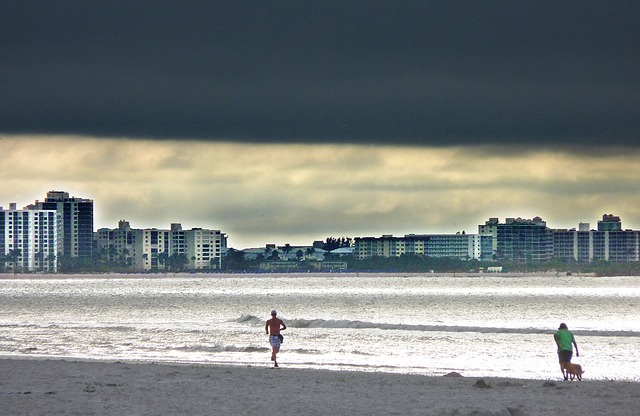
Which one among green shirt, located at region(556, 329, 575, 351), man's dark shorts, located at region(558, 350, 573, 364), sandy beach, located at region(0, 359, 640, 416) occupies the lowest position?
sandy beach, located at region(0, 359, 640, 416)

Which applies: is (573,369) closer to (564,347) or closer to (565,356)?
(565,356)

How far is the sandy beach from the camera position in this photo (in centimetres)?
2625

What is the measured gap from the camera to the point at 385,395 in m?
29.5

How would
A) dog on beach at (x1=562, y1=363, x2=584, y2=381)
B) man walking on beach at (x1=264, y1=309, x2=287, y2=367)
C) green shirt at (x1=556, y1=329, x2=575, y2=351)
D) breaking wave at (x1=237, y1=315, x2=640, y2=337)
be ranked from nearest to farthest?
dog on beach at (x1=562, y1=363, x2=584, y2=381) < green shirt at (x1=556, y1=329, x2=575, y2=351) < man walking on beach at (x1=264, y1=309, x2=287, y2=367) < breaking wave at (x1=237, y1=315, x2=640, y2=337)

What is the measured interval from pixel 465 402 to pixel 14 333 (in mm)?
39494

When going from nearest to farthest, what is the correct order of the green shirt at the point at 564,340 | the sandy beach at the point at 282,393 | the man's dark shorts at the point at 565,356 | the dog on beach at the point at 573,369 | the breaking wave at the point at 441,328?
the sandy beach at the point at 282,393 < the dog on beach at the point at 573,369 < the man's dark shorts at the point at 565,356 < the green shirt at the point at 564,340 < the breaking wave at the point at 441,328

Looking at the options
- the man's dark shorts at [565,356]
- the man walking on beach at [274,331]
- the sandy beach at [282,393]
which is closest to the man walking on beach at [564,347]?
the man's dark shorts at [565,356]

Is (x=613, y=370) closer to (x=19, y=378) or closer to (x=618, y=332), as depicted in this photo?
(x=19, y=378)

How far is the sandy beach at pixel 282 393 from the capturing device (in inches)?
1033

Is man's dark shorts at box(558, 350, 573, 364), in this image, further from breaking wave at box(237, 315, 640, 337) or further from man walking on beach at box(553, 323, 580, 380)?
breaking wave at box(237, 315, 640, 337)

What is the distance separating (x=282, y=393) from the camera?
29734 mm

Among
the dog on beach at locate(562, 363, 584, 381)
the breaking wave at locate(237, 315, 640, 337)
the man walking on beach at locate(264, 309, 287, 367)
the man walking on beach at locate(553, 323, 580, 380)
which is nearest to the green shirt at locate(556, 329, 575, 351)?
the man walking on beach at locate(553, 323, 580, 380)

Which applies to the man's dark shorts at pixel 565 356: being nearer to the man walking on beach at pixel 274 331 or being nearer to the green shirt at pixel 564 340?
the green shirt at pixel 564 340

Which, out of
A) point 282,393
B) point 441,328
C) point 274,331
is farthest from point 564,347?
point 441,328
